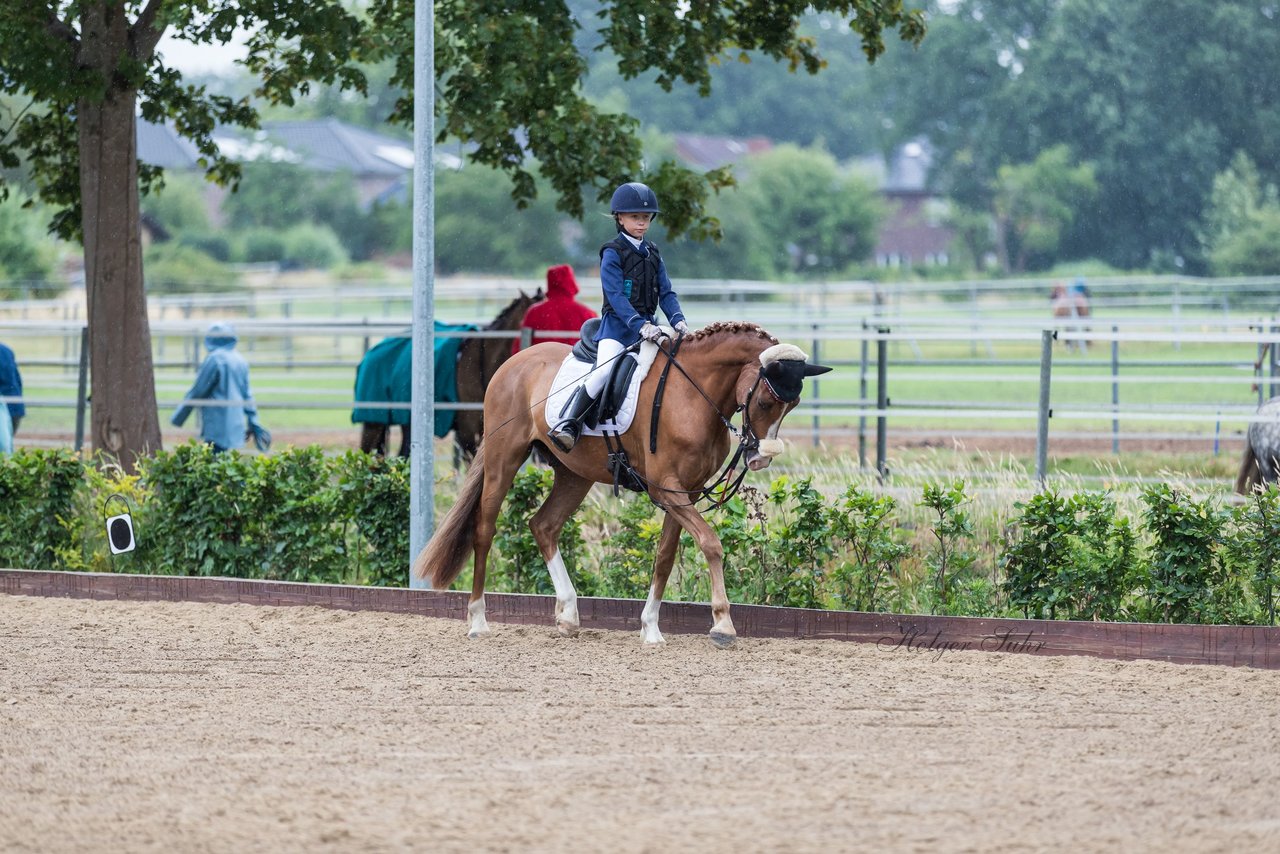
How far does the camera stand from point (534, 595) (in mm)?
9562

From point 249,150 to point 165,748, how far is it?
238 ft

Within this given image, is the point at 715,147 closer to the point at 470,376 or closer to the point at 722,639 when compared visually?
the point at 470,376

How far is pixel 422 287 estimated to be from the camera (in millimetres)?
9750

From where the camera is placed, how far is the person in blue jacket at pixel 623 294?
865 centimetres

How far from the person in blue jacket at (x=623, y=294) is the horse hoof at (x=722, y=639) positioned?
1.31 meters

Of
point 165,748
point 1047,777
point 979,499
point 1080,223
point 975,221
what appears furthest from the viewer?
point 975,221

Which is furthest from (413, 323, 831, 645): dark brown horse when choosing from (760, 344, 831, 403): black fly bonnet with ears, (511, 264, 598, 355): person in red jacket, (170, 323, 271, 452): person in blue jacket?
(170, 323, 271, 452): person in blue jacket

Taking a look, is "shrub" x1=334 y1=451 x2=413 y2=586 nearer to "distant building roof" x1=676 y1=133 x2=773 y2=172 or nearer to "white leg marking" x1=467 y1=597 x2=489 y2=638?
"white leg marking" x1=467 y1=597 x2=489 y2=638

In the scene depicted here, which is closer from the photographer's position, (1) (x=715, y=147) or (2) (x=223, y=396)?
(2) (x=223, y=396)

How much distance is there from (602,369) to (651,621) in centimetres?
140

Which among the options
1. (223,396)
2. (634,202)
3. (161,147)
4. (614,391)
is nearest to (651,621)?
(614,391)

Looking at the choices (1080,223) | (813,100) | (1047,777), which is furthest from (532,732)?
(813,100)

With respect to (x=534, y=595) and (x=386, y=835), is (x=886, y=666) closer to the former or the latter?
(x=534, y=595)

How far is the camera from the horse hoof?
837cm
